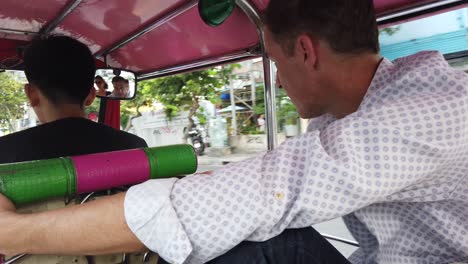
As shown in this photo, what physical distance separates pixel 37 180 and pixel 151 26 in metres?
1.34

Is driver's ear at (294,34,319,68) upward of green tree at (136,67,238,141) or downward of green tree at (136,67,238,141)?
downward

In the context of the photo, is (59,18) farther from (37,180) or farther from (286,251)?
(286,251)

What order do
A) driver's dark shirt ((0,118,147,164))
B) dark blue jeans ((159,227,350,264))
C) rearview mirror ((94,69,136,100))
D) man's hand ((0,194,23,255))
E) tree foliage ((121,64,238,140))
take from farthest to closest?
Answer: tree foliage ((121,64,238,140))
rearview mirror ((94,69,136,100))
driver's dark shirt ((0,118,147,164))
dark blue jeans ((159,227,350,264))
man's hand ((0,194,23,255))

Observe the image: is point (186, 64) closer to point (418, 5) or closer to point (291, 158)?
point (418, 5)

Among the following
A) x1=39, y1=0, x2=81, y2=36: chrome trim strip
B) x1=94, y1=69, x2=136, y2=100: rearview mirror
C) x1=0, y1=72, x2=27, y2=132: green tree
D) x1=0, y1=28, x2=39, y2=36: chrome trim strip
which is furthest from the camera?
x1=94, y1=69, x2=136, y2=100: rearview mirror

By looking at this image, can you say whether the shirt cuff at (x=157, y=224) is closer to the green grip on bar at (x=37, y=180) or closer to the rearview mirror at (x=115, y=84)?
the green grip on bar at (x=37, y=180)

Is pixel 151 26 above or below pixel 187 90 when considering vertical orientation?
below

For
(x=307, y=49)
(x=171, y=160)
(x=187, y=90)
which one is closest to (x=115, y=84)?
(x=171, y=160)

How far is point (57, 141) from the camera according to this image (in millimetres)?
1642

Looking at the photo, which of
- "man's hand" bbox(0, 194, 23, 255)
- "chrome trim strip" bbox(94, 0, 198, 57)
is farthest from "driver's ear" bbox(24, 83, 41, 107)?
"man's hand" bbox(0, 194, 23, 255)

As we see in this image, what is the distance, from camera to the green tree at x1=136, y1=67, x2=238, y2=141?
6438 mm

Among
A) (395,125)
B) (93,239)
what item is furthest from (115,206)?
(395,125)

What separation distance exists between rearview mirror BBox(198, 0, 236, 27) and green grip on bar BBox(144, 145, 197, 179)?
2.20 ft

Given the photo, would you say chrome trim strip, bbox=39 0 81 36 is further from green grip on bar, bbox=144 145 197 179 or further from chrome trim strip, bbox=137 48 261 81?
green grip on bar, bbox=144 145 197 179
